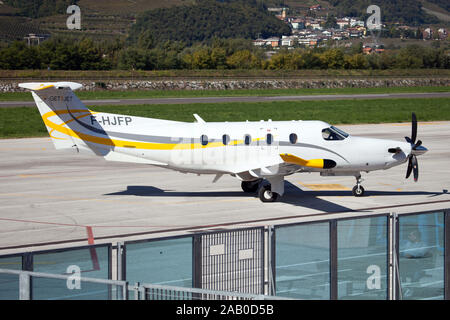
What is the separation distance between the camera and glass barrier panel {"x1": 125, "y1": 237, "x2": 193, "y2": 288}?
420 inches

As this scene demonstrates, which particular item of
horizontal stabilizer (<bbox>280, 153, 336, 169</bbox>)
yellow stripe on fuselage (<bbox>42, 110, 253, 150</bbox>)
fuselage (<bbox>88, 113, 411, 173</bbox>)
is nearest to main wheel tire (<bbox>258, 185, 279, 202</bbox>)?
fuselage (<bbox>88, 113, 411, 173</bbox>)

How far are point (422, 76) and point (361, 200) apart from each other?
10859 centimetres

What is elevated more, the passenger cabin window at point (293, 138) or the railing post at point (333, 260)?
the passenger cabin window at point (293, 138)

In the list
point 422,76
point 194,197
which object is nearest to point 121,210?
point 194,197

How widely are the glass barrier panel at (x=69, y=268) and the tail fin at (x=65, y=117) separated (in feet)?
45.6

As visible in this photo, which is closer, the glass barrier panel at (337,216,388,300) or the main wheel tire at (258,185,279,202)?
the glass barrier panel at (337,216,388,300)

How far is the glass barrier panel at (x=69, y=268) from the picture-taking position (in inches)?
372

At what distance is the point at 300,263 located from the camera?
11.7m

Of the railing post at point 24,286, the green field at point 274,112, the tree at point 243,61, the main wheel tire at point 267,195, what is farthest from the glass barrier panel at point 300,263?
the tree at point 243,61

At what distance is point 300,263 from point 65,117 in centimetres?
1458

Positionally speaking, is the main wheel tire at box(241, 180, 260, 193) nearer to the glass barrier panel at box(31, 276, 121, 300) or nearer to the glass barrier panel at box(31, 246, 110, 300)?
the glass barrier panel at box(31, 246, 110, 300)

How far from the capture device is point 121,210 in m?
22.7

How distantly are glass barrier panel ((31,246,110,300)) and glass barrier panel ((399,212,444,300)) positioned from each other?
5820mm

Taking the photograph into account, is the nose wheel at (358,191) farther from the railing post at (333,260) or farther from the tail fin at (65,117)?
the railing post at (333,260)
